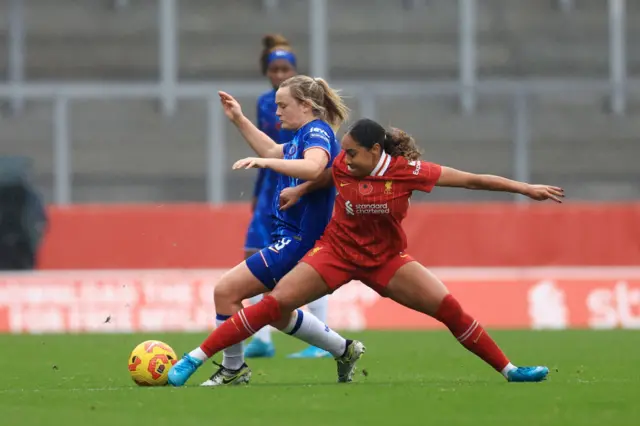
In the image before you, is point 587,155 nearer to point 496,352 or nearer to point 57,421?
point 496,352

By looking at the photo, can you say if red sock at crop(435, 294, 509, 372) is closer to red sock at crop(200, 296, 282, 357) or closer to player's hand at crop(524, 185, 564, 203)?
player's hand at crop(524, 185, 564, 203)

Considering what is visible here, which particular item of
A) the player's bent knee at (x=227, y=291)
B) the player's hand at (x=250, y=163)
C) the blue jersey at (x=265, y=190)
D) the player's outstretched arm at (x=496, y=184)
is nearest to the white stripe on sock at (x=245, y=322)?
the player's bent knee at (x=227, y=291)

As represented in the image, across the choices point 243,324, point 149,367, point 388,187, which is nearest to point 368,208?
point 388,187

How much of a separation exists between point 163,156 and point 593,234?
5.81 metres

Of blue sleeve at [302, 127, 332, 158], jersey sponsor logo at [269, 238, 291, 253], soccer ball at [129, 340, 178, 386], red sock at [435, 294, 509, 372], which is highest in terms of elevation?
blue sleeve at [302, 127, 332, 158]

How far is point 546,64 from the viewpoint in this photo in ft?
69.2

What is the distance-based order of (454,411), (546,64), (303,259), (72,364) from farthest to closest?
(546,64) → (72,364) → (303,259) → (454,411)

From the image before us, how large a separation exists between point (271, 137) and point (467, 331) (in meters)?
3.63

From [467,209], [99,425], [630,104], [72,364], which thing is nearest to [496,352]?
[99,425]

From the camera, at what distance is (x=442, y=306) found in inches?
323

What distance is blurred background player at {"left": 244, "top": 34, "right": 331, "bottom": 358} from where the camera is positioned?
11.2 meters

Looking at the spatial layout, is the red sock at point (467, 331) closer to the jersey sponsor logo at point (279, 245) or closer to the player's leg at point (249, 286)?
the player's leg at point (249, 286)

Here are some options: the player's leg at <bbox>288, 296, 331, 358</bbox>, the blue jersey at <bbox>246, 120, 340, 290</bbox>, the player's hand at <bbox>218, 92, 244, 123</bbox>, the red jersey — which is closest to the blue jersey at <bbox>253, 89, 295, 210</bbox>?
the player's leg at <bbox>288, 296, 331, 358</bbox>

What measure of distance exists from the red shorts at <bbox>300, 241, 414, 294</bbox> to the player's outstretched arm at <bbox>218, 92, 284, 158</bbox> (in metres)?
1.04
